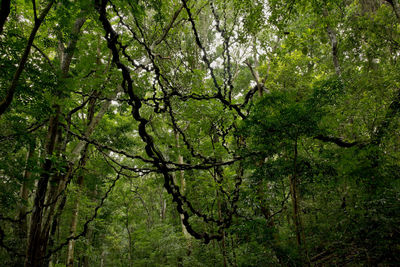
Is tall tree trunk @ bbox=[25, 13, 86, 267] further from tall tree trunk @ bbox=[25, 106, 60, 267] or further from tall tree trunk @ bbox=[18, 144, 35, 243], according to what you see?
tall tree trunk @ bbox=[18, 144, 35, 243]

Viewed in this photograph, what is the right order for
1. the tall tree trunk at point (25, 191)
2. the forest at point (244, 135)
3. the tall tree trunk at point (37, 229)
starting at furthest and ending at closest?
1. the tall tree trunk at point (25, 191)
2. the tall tree trunk at point (37, 229)
3. the forest at point (244, 135)

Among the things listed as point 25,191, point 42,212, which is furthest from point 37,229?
point 25,191

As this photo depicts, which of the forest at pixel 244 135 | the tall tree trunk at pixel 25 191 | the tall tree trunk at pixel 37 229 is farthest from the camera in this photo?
the tall tree trunk at pixel 25 191

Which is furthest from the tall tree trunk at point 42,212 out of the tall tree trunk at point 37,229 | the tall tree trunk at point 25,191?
the tall tree trunk at point 25,191

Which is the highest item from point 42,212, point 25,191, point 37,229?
point 25,191

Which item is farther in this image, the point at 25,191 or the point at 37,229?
the point at 25,191

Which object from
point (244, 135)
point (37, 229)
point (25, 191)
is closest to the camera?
point (37, 229)

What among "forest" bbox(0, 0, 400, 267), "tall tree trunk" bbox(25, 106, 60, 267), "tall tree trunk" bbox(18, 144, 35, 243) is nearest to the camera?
"forest" bbox(0, 0, 400, 267)

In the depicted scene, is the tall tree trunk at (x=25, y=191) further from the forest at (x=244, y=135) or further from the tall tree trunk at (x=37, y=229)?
the tall tree trunk at (x=37, y=229)

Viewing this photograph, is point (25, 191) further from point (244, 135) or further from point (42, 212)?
point (244, 135)

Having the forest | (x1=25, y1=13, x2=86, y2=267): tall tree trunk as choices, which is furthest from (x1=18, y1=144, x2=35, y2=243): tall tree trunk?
(x1=25, y1=13, x2=86, y2=267): tall tree trunk

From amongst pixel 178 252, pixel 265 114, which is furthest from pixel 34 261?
pixel 178 252

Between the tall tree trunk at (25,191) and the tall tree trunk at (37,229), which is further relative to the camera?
the tall tree trunk at (25,191)

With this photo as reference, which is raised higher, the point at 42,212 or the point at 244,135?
the point at 244,135
